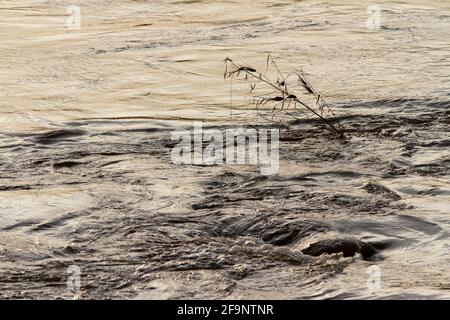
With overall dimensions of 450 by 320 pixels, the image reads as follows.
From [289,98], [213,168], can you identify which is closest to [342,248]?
[213,168]

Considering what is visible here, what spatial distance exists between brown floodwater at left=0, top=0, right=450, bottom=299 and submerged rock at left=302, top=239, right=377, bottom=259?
3 centimetres

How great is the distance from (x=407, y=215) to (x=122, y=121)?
7.56 feet

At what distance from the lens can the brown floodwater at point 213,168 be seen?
4402 mm

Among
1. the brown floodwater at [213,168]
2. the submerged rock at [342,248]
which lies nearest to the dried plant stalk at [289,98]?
the brown floodwater at [213,168]

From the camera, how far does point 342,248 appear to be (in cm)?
464

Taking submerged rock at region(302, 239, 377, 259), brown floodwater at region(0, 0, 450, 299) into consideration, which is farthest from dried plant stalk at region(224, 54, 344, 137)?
submerged rock at region(302, 239, 377, 259)

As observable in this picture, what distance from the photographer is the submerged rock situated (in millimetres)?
4617

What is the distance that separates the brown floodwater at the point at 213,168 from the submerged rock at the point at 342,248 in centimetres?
3

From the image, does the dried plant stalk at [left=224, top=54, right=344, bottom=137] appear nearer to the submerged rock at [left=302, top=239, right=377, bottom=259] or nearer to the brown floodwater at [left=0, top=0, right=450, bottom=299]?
the brown floodwater at [left=0, top=0, right=450, bottom=299]

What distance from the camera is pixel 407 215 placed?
16.6 ft

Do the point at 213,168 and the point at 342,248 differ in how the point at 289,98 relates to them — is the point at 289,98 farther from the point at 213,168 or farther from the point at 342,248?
the point at 342,248

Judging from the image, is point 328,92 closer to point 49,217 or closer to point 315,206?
point 315,206

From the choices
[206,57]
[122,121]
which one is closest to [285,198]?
[122,121]

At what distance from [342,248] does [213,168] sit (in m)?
1.34
